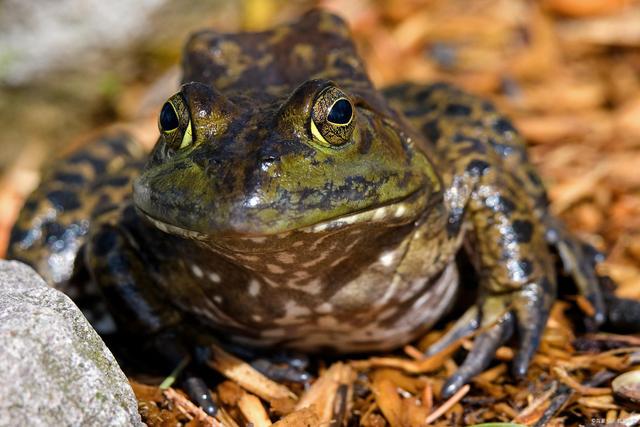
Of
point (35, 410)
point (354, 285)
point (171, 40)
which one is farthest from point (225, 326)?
point (171, 40)

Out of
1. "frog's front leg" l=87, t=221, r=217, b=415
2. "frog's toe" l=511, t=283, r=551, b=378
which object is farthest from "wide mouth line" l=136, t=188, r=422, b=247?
"frog's toe" l=511, t=283, r=551, b=378

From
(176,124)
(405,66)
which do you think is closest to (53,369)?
(176,124)

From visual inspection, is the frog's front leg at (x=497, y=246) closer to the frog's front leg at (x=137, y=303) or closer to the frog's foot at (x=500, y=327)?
the frog's foot at (x=500, y=327)

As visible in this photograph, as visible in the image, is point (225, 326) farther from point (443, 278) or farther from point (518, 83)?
point (518, 83)

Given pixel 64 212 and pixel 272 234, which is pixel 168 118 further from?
pixel 64 212

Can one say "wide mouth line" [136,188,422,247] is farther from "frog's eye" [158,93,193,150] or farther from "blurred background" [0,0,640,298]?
"blurred background" [0,0,640,298]

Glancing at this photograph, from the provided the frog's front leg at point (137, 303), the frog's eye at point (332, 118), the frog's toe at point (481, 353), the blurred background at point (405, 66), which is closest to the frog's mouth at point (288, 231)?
the frog's eye at point (332, 118)
